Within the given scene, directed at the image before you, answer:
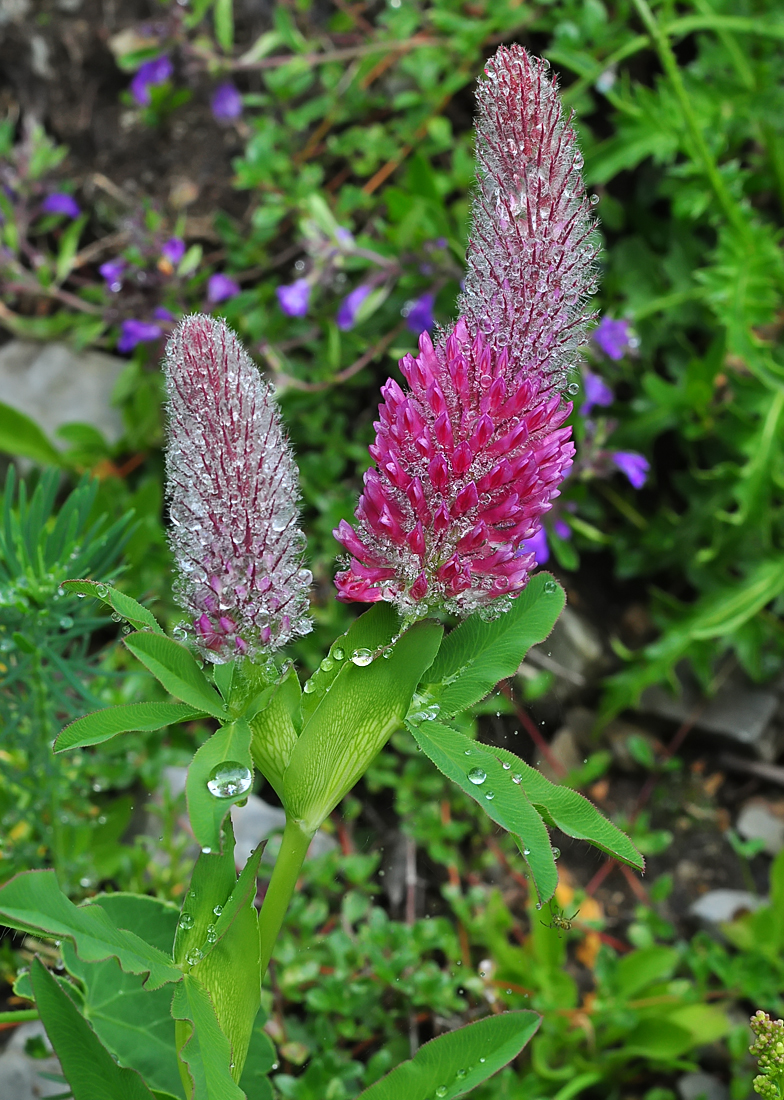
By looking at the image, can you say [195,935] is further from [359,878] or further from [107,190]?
[107,190]

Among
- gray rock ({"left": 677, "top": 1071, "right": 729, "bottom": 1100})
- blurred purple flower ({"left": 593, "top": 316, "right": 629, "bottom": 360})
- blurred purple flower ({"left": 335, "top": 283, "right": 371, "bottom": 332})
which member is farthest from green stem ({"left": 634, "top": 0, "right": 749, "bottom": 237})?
gray rock ({"left": 677, "top": 1071, "right": 729, "bottom": 1100})

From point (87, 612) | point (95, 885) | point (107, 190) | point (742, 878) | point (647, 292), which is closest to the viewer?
point (87, 612)

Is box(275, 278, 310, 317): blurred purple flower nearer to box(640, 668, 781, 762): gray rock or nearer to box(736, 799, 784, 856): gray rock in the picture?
box(640, 668, 781, 762): gray rock

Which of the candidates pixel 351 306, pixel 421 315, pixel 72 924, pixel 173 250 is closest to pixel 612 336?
pixel 421 315

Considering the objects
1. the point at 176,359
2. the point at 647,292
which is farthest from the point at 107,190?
the point at 176,359

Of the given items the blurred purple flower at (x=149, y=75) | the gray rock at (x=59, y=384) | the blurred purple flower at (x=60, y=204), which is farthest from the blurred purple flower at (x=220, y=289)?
the blurred purple flower at (x=149, y=75)
